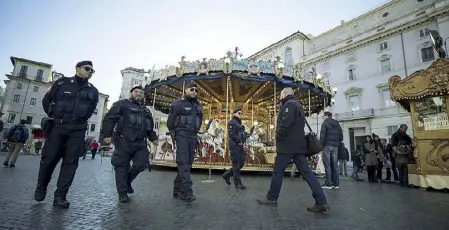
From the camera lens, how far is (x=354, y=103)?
26.8 meters

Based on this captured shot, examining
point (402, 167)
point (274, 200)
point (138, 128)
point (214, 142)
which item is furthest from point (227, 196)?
point (402, 167)

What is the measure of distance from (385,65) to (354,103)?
4.98 m

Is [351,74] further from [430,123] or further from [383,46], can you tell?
[430,123]

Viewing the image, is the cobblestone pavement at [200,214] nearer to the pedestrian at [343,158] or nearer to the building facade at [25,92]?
the pedestrian at [343,158]

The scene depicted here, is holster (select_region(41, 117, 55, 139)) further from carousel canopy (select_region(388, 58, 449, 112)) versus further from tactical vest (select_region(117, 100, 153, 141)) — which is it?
carousel canopy (select_region(388, 58, 449, 112))

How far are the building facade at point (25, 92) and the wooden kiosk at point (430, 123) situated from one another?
154 feet

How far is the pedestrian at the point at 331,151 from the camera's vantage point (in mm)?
6281

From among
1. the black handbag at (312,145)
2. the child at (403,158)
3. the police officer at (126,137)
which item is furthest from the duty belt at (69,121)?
the child at (403,158)

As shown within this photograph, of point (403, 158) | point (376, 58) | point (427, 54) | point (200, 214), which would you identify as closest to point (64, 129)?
point (200, 214)

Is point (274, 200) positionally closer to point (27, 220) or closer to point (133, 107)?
point (133, 107)

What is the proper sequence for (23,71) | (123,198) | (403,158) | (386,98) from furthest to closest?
(23,71)
(386,98)
(403,158)
(123,198)

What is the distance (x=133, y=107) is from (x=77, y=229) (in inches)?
83.9

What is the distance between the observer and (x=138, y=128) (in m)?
3.91

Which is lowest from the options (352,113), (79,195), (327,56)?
(79,195)
